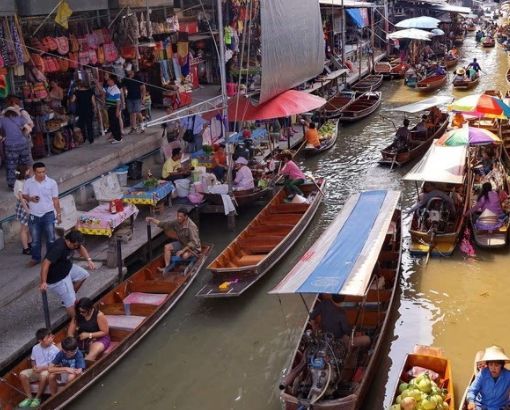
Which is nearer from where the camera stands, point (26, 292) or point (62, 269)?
point (62, 269)

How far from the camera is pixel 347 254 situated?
354 inches

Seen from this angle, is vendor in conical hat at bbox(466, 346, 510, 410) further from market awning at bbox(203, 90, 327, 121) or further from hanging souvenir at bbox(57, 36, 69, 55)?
hanging souvenir at bbox(57, 36, 69, 55)

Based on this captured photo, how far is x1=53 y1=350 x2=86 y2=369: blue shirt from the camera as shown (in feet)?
27.3

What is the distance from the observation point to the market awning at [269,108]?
16.1 meters

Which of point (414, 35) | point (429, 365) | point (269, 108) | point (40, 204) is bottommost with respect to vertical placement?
point (429, 365)

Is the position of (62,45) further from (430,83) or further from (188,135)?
(430,83)

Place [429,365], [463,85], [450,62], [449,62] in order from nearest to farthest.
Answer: [429,365], [463,85], [449,62], [450,62]

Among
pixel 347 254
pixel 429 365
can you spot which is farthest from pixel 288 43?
pixel 429 365

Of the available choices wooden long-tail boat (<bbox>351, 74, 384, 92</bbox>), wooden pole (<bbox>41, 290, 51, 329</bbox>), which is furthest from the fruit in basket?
wooden long-tail boat (<bbox>351, 74, 384, 92</bbox>)

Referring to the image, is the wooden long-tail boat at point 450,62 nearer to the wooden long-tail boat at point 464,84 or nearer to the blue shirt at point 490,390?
the wooden long-tail boat at point 464,84

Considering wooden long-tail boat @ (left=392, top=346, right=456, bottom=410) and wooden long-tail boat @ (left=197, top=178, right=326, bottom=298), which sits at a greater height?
wooden long-tail boat @ (left=197, top=178, right=326, bottom=298)

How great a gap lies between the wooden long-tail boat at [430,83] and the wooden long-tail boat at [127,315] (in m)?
21.2

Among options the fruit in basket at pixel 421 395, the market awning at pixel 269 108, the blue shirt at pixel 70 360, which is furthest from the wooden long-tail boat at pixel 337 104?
the blue shirt at pixel 70 360

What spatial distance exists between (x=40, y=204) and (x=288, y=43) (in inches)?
365
